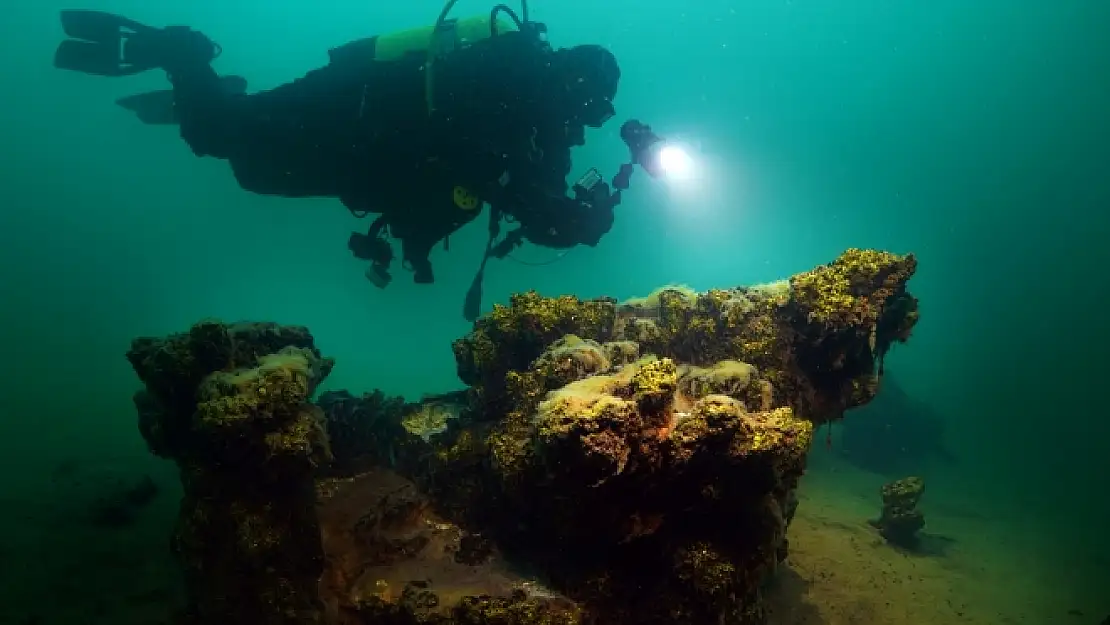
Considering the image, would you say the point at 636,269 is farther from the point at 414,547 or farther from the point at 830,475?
the point at 414,547

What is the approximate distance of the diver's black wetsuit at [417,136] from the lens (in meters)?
7.76

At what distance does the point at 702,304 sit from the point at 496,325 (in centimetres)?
252

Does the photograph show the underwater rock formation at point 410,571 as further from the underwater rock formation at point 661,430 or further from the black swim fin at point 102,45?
the black swim fin at point 102,45

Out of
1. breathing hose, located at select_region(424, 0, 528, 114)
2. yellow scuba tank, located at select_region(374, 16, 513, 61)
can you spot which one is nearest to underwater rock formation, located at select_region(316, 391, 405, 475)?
breathing hose, located at select_region(424, 0, 528, 114)

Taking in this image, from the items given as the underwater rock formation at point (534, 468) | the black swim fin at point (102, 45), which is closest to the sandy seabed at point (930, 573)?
the underwater rock formation at point (534, 468)

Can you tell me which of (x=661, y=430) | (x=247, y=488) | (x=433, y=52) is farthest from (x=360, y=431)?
(x=433, y=52)

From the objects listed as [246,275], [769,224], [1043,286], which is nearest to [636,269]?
[769,224]

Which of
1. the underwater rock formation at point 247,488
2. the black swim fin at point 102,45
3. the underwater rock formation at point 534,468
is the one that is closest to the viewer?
the underwater rock formation at point 534,468

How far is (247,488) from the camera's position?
14.6ft

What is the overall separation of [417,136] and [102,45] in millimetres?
6849

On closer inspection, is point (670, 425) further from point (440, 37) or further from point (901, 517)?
point (901, 517)

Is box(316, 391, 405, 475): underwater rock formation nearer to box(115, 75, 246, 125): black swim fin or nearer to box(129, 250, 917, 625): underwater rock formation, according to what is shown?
box(129, 250, 917, 625): underwater rock formation

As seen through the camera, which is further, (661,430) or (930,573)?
(930,573)

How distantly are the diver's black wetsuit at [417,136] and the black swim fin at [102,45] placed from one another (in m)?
1.39
